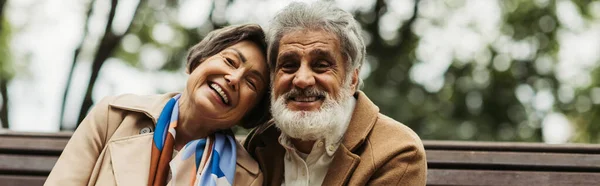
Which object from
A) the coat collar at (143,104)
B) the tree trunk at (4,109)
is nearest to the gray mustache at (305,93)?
the coat collar at (143,104)

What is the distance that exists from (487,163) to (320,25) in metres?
1.39

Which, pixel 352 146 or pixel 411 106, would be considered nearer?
pixel 352 146

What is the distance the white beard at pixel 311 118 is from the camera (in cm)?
294

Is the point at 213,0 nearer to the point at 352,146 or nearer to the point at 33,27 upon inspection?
the point at 33,27

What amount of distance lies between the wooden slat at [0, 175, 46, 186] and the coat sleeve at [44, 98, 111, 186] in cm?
87

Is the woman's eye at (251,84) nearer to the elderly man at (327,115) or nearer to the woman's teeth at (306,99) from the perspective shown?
the elderly man at (327,115)

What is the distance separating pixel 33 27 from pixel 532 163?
10347mm

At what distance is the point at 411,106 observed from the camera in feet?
33.8

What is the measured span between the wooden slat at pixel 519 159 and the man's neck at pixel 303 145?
933 millimetres

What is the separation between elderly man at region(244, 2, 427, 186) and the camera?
2922 millimetres

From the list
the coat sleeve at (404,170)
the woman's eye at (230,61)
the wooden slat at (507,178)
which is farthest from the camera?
the wooden slat at (507,178)

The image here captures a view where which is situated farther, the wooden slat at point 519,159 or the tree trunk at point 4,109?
the tree trunk at point 4,109

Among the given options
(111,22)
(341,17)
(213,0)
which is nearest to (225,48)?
(341,17)

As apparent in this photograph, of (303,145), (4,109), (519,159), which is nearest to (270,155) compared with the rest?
(303,145)
